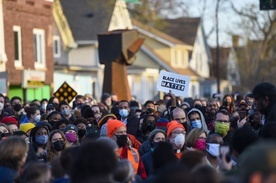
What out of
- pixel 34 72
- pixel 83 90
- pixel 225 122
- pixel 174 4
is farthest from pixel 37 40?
pixel 174 4

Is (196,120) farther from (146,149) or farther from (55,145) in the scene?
(55,145)

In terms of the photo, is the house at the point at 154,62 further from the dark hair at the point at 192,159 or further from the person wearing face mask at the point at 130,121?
the dark hair at the point at 192,159

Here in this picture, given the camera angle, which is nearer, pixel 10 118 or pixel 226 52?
pixel 10 118

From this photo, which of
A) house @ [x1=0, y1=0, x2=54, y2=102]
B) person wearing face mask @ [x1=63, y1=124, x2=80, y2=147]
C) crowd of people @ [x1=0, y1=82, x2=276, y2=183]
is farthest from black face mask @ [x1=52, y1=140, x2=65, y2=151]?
house @ [x1=0, y1=0, x2=54, y2=102]

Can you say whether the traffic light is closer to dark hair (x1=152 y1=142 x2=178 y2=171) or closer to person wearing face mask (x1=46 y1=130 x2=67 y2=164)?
person wearing face mask (x1=46 y1=130 x2=67 y2=164)

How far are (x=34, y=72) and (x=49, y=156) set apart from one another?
1079 inches

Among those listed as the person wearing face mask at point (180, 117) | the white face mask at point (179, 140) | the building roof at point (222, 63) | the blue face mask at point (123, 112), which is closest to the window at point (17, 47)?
the blue face mask at point (123, 112)

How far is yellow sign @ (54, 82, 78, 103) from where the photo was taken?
2516cm

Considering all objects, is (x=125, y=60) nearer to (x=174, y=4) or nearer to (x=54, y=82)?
(x=54, y=82)

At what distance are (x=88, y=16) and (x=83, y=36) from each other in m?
2.21

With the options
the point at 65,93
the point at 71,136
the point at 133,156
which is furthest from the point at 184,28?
the point at 133,156

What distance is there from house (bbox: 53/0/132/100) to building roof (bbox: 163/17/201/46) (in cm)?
1599

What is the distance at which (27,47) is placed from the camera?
129 feet

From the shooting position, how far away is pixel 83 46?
54.9 meters
